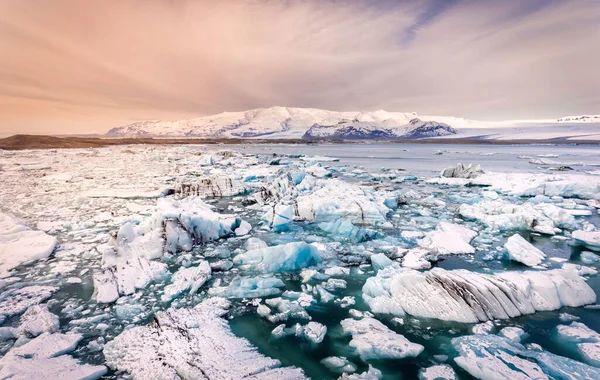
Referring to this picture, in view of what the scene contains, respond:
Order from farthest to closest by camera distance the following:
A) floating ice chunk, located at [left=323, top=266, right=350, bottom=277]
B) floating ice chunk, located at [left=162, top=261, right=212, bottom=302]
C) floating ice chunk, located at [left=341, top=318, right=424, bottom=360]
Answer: floating ice chunk, located at [left=323, top=266, right=350, bottom=277] < floating ice chunk, located at [left=162, top=261, right=212, bottom=302] < floating ice chunk, located at [left=341, top=318, right=424, bottom=360]

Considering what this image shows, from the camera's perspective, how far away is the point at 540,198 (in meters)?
9.07

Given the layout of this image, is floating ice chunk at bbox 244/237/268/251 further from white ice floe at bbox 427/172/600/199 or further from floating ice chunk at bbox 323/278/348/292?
white ice floe at bbox 427/172/600/199

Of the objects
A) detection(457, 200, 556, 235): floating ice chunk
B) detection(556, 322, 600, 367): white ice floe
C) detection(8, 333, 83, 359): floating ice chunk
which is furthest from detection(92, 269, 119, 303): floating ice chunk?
detection(457, 200, 556, 235): floating ice chunk

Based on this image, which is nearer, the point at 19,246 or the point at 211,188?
the point at 19,246

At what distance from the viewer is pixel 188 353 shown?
2508 mm

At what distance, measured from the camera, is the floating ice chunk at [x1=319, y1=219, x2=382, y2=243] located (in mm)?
5699

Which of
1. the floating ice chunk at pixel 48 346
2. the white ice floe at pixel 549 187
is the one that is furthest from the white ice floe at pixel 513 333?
the white ice floe at pixel 549 187

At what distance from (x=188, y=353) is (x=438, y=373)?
208 cm

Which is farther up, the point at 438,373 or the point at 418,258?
the point at 418,258

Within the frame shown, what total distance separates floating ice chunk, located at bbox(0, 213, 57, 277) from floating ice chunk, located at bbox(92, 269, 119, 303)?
1.36 metres

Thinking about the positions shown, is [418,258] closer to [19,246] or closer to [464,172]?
[19,246]

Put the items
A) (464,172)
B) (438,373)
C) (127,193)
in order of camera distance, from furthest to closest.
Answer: (464,172)
(127,193)
(438,373)

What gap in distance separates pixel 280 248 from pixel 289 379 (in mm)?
2273

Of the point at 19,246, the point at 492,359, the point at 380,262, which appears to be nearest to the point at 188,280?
the point at 380,262
